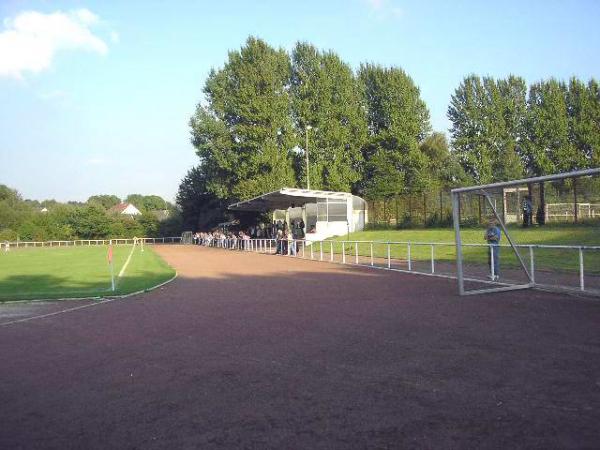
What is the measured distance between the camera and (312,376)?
589cm

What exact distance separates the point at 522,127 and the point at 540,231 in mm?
40945

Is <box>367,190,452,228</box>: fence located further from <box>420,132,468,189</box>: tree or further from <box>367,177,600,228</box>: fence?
<box>367,177,600,228</box>: fence

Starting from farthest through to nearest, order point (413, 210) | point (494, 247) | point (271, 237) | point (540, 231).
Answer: point (271, 237) → point (413, 210) → point (540, 231) → point (494, 247)

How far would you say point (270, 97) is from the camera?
155 feet

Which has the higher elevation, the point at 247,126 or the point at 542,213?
the point at 247,126

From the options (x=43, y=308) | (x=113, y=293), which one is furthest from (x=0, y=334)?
(x=113, y=293)

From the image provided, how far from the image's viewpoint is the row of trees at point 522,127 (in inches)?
1893

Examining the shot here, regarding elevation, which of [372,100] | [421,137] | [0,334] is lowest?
[0,334]

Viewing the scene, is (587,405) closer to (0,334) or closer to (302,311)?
(302,311)

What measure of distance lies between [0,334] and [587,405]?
875cm

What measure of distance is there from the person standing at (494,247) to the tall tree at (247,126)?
32777 mm

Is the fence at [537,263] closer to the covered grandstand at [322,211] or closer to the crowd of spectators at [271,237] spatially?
the crowd of spectators at [271,237]

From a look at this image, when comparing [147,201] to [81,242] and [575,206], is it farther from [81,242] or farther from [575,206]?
[575,206]

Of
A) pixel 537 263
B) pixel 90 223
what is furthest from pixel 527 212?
pixel 90 223
